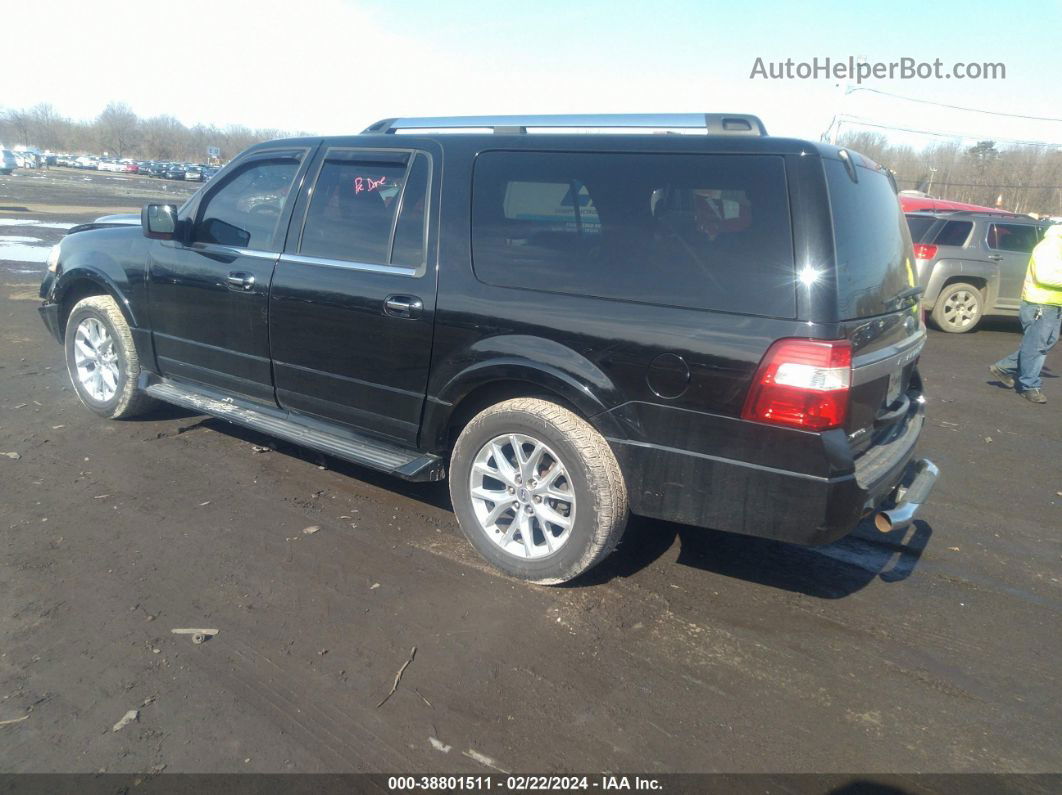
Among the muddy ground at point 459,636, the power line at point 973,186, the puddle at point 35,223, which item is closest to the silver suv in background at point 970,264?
the muddy ground at point 459,636

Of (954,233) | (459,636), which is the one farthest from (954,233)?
(459,636)

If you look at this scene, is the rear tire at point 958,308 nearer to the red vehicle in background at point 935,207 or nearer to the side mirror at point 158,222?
the red vehicle in background at point 935,207

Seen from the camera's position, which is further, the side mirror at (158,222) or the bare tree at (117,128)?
the bare tree at (117,128)

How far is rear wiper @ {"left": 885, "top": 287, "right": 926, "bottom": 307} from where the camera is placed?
3.36 m

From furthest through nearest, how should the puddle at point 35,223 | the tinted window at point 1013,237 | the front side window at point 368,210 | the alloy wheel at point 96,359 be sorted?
the puddle at point 35,223, the tinted window at point 1013,237, the alloy wheel at point 96,359, the front side window at point 368,210

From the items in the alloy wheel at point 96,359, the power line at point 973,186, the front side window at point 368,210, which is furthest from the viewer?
the power line at point 973,186

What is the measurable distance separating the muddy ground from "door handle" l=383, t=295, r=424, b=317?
45.6 inches

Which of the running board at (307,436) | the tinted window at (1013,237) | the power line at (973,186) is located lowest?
the running board at (307,436)

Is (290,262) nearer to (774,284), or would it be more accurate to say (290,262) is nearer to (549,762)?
(774,284)

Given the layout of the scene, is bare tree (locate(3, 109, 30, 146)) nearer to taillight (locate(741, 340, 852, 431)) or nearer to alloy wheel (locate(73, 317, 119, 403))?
alloy wheel (locate(73, 317, 119, 403))

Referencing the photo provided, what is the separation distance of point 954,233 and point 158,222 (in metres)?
11.3

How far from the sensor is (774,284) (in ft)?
9.56

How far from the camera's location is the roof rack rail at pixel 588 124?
323cm

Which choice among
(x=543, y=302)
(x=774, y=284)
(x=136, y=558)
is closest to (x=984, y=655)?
(x=774, y=284)
